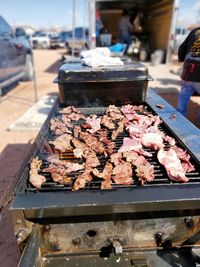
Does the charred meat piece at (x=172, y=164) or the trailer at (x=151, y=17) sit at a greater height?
the trailer at (x=151, y=17)

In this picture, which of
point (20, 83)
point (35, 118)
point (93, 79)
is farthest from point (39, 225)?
point (20, 83)

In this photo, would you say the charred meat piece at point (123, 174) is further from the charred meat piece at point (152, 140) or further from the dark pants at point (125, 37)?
the dark pants at point (125, 37)

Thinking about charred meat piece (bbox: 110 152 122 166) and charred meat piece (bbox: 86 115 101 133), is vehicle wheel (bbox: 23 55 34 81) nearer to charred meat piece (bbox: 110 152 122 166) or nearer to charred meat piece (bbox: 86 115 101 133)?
charred meat piece (bbox: 86 115 101 133)

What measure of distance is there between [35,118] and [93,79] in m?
3.01

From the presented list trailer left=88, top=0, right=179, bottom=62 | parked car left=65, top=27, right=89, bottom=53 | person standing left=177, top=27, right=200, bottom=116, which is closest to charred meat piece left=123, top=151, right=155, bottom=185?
person standing left=177, top=27, right=200, bottom=116

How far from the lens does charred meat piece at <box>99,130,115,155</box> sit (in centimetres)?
208

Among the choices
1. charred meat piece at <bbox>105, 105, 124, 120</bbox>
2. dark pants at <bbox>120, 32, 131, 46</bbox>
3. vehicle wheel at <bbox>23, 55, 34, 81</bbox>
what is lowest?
vehicle wheel at <bbox>23, 55, 34, 81</bbox>

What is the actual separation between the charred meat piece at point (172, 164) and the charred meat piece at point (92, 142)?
1.67 ft

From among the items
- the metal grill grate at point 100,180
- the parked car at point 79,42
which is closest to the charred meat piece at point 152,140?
the metal grill grate at point 100,180

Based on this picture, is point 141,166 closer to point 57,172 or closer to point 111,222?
point 111,222

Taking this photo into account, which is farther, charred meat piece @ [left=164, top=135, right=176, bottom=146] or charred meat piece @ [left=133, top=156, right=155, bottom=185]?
charred meat piece @ [left=164, top=135, right=176, bottom=146]

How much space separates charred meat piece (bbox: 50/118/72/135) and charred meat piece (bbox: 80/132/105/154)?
0.20 m

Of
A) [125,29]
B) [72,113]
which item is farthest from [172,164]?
[125,29]

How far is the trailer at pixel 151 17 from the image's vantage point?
10988mm
